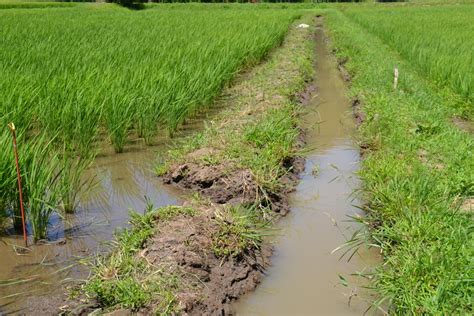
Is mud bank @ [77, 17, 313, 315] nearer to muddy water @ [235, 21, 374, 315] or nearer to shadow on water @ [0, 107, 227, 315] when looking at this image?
muddy water @ [235, 21, 374, 315]

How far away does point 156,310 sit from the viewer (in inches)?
96.8

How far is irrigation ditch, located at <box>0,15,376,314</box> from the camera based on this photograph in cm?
275

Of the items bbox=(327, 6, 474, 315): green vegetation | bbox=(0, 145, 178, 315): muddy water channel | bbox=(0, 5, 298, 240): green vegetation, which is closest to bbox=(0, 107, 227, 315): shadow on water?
bbox=(0, 145, 178, 315): muddy water channel

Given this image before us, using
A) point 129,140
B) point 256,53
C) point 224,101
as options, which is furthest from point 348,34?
point 129,140

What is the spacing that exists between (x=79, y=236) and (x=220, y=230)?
0.90 m

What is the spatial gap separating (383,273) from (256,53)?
797 centimetres

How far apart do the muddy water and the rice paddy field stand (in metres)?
0.09

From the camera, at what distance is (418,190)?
360 centimetres

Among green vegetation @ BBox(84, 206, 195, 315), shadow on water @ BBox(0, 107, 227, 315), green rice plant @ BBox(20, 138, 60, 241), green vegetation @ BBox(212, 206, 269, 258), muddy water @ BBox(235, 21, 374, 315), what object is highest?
A: green rice plant @ BBox(20, 138, 60, 241)

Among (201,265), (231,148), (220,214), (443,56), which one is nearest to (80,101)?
(231,148)

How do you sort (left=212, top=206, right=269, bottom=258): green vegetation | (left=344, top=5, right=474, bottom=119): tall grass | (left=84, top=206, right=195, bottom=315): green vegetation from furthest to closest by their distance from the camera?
(left=344, top=5, right=474, bottom=119): tall grass
(left=212, top=206, right=269, bottom=258): green vegetation
(left=84, top=206, right=195, bottom=315): green vegetation

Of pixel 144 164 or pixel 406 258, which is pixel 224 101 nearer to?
pixel 144 164

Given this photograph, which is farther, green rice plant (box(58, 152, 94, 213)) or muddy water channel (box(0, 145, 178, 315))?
green rice plant (box(58, 152, 94, 213))

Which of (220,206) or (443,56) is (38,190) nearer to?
(220,206)
